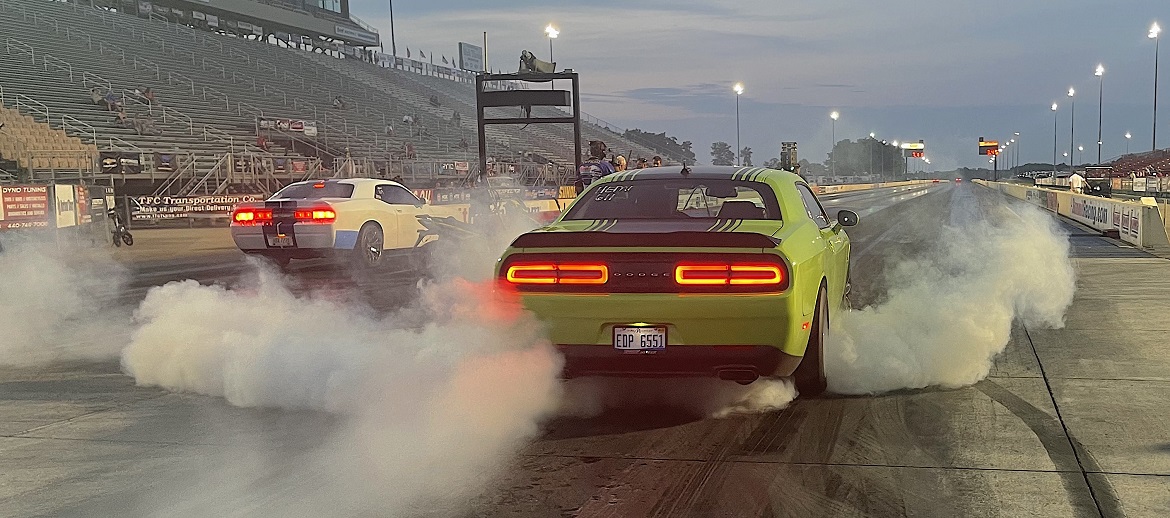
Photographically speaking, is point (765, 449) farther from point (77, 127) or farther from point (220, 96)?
point (220, 96)

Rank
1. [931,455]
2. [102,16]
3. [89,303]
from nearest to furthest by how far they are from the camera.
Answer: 1. [931,455]
2. [89,303]
3. [102,16]

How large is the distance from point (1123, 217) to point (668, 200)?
1790 cm

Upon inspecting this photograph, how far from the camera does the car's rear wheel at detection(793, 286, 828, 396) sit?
18.4 feet

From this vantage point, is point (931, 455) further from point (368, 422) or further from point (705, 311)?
point (368, 422)

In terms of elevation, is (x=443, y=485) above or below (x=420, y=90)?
below

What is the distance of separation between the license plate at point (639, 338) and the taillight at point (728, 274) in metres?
0.28

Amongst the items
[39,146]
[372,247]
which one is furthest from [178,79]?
[372,247]

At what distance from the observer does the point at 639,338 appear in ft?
16.1

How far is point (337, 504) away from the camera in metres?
3.92

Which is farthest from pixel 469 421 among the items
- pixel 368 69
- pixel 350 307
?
pixel 368 69

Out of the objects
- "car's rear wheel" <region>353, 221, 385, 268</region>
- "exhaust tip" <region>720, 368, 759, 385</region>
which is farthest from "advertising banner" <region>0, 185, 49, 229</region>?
"exhaust tip" <region>720, 368, 759, 385</region>

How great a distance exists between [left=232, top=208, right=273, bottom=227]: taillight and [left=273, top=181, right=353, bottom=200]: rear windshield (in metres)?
0.62

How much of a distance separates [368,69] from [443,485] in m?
64.4

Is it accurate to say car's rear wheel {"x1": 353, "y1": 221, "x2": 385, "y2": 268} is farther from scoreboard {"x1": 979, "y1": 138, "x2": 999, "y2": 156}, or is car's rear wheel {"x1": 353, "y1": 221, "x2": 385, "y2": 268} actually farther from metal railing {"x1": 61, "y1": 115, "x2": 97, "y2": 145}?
scoreboard {"x1": 979, "y1": 138, "x2": 999, "y2": 156}
